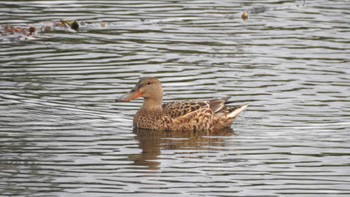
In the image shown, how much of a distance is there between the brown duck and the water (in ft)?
0.62

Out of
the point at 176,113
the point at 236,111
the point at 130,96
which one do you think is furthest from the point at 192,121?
the point at 130,96

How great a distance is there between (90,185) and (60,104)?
14.9ft

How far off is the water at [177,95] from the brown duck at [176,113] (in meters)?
0.19

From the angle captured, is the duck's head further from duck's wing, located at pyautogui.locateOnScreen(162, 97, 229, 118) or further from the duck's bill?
duck's wing, located at pyautogui.locateOnScreen(162, 97, 229, 118)

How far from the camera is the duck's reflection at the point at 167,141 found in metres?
13.8

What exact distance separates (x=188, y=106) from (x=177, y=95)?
59.0 inches

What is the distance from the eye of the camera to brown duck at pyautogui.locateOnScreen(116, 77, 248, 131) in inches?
623

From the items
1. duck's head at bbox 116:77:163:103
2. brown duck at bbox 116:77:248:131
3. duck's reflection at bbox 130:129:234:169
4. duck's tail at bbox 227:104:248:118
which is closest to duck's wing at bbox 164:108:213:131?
brown duck at bbox 116:77:248:131

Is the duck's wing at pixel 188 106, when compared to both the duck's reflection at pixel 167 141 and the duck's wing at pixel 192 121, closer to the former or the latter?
the duck's wing at pixel 192 121

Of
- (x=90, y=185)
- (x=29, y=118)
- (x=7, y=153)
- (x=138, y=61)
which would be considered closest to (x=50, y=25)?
(x=138, y=61)

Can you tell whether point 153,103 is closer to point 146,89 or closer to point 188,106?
point 146,89

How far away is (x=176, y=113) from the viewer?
52.1ft

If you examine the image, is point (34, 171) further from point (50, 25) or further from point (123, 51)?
point (50, 25)

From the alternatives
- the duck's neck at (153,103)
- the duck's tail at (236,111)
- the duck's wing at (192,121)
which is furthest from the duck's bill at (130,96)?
the duck's tail at (236,111)
